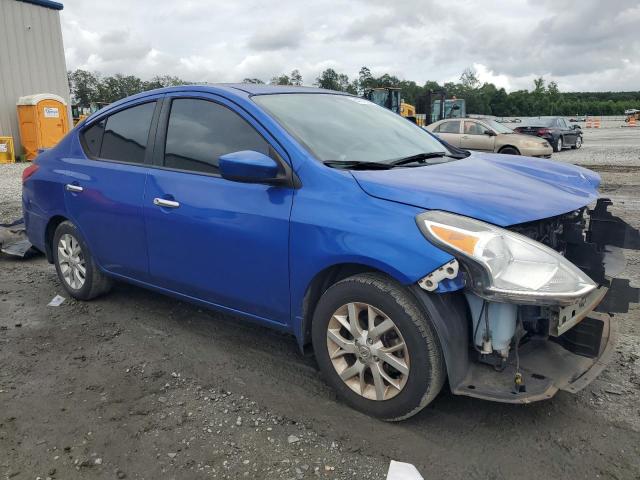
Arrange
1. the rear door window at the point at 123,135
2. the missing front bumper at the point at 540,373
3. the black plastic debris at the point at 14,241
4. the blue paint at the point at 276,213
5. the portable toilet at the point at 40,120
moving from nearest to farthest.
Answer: the missing front bumper at the point at 540,373
the blue paint at the point at 276,213
the rear door window at the point at 123,135
the black plastic debris at the point at 14,241
the portable toilet at the point at 40,120

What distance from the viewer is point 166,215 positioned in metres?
3.53

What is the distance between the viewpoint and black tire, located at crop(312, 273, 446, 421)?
8.25 ft

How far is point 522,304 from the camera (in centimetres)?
233

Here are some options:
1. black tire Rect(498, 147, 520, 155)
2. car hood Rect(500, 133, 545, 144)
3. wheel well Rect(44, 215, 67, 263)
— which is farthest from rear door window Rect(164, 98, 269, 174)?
car hood Rect(500, 133, 545, 144)

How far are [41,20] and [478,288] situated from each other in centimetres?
2108

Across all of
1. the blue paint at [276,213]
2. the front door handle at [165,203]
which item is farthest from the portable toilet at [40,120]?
the front door handle at [165,203]

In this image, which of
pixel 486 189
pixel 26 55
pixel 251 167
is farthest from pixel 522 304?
pixel 26 55

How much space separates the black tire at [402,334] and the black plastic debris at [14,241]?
468 cm

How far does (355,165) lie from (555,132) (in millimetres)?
21343

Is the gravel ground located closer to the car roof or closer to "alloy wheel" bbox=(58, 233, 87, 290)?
"alloy wheel" bbox=(58, 233, 87, 290)

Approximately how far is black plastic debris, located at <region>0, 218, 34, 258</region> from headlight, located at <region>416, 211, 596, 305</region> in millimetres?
5253

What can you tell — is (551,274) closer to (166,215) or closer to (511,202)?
(511,202)

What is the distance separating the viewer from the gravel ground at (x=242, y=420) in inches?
97.7

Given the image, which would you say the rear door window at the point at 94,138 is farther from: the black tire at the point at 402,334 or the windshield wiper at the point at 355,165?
the black tire at the point at 402,334
